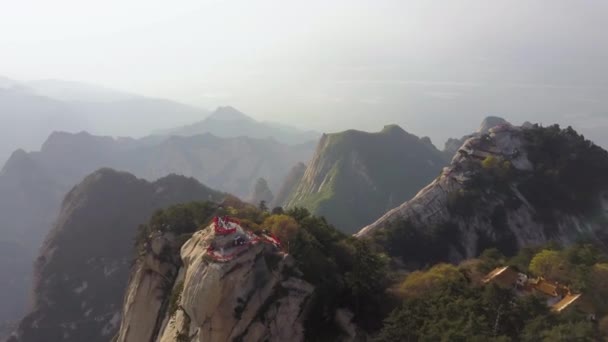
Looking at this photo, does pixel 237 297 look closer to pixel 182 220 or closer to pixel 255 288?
pixel 255 288

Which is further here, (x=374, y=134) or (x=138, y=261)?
(x=374, y=134)

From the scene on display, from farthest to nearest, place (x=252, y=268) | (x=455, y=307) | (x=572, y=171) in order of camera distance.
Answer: (x=572, y=171) → (x=252, y=268) → (x=455, y=307)

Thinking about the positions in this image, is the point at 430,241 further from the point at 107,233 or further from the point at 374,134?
the point at 374,134

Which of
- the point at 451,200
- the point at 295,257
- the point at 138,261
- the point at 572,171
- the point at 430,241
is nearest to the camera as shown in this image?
the point at 295,257

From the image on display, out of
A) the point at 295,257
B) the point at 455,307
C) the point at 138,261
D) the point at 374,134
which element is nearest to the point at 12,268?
the point at 374,134

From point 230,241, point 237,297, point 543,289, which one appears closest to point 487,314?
point 543,289

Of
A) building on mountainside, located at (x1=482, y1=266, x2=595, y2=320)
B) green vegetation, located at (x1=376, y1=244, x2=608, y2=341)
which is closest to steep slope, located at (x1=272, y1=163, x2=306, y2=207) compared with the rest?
building on mountainside, located at (x1=482, y1=266, x2=595, y2=320)

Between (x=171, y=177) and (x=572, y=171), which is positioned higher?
(x=572, y=171)

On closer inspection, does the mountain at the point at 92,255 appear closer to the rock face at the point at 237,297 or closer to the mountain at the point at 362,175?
the mountain at the point at 362,175
